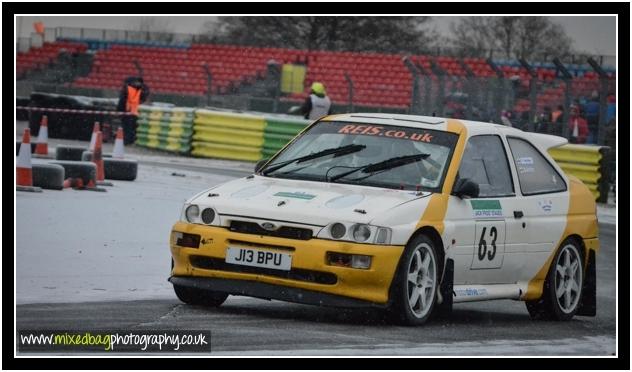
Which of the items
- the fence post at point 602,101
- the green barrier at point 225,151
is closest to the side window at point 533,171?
the fence post at point 602,101

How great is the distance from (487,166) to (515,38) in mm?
28967

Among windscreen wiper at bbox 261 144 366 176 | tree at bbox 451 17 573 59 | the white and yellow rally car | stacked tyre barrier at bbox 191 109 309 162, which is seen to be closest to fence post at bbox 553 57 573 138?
stacked tyre barrier at bbox 191 109 309 162

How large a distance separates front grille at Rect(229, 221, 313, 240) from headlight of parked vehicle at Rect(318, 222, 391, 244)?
128 millimetres

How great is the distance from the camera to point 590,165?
74.8 ft

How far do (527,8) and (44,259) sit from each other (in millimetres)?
4380

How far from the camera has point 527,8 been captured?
10.8 meters

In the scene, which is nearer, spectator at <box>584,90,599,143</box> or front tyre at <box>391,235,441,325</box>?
front tyre at <box>391,235,441,325</box>

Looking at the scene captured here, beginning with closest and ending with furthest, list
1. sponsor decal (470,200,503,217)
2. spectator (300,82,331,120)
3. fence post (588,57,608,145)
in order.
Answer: sponsor decal (470,200,503,217) → spectator (300,82,331,120) → fence post (588,57,608,145)

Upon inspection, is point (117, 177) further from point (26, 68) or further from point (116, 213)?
point (26, 68)

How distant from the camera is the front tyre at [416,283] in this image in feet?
27.4

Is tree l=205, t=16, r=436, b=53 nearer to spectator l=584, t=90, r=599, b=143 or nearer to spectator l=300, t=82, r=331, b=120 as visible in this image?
spectator l=584, t=90, r=599, b=143

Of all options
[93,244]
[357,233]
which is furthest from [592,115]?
[357,233]

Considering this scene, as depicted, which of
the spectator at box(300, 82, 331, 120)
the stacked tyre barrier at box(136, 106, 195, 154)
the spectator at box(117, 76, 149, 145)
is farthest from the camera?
the spectator at box(117, 76, 149, 145)

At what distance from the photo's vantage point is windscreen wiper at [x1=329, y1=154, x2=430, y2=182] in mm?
9227
